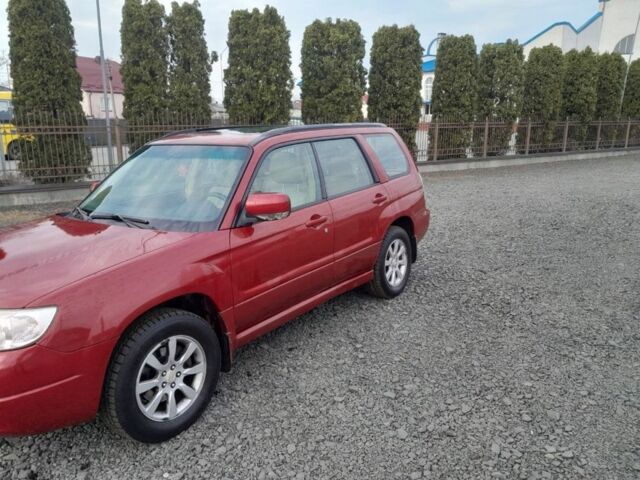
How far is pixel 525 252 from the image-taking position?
Result: 255 inches

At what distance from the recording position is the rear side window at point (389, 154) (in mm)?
4742

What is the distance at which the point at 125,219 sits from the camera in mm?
3148

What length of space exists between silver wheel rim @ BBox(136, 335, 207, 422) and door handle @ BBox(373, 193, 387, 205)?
221cm

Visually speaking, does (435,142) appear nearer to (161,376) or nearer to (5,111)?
(5,111)

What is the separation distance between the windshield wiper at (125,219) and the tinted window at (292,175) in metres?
0.73

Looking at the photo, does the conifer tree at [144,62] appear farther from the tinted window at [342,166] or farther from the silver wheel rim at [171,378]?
the silver wheel rim at [171,378]

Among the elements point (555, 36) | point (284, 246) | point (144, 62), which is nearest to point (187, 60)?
point (144, 62)

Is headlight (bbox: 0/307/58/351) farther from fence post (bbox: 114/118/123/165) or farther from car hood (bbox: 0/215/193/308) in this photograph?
fence post (bbox: 114/118/123/165)

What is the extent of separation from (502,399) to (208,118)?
11.0 m

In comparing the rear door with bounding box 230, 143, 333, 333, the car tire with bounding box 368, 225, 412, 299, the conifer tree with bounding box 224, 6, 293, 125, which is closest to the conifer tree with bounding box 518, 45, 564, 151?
the conifer tree with bounding box 224, 6, 293, 125

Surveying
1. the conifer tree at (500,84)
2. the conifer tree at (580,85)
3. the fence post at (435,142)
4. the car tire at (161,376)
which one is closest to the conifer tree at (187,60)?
the fence post at (435,142)

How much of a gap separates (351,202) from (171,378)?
82.2 inches

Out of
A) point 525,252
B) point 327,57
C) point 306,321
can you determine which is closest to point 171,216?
point 306,321

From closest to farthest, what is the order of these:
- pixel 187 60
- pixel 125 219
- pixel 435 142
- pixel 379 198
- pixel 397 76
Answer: pixel 125 219
pixel 379 198
pixel 187 60
pixel 397 76
pixel 435 142
